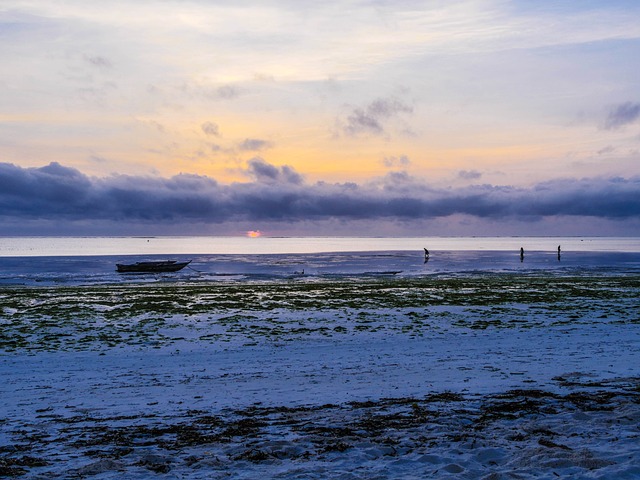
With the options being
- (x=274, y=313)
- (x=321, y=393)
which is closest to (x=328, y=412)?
(x=321, y=393)

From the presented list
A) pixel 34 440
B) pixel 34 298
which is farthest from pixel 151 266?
pixel 34 440

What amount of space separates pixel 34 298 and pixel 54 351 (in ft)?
56.9

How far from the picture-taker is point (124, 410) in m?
11.1

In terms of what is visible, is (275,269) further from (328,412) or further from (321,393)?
(328,412)

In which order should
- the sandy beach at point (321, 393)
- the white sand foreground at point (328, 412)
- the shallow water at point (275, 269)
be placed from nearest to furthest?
1. the white sand foreground at point (328, 412)
2. the sandy beach at point (321, 393)
3. the shallow water at point (275, 269)

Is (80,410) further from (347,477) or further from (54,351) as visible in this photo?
Answer: (54,351)

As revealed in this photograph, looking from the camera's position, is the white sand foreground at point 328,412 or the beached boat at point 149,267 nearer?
the white sand foreground at point 328,412

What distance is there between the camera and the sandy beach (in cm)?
796

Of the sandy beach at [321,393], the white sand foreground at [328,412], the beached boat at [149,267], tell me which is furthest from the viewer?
the beached boat at [149,267]

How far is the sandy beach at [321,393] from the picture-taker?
7965 millimetres

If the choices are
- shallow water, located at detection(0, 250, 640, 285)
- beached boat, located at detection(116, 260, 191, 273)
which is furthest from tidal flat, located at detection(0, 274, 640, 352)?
beached boat, located at detection(116, 260, 191, 273)

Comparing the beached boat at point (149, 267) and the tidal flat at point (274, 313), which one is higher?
the beached boat at point (149, 267)

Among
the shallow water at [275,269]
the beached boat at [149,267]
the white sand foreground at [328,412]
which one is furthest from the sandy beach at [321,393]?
the beached boat at [149,267]

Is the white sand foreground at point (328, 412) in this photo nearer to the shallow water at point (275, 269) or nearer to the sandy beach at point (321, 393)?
the sandy beach at point (321, 393)
